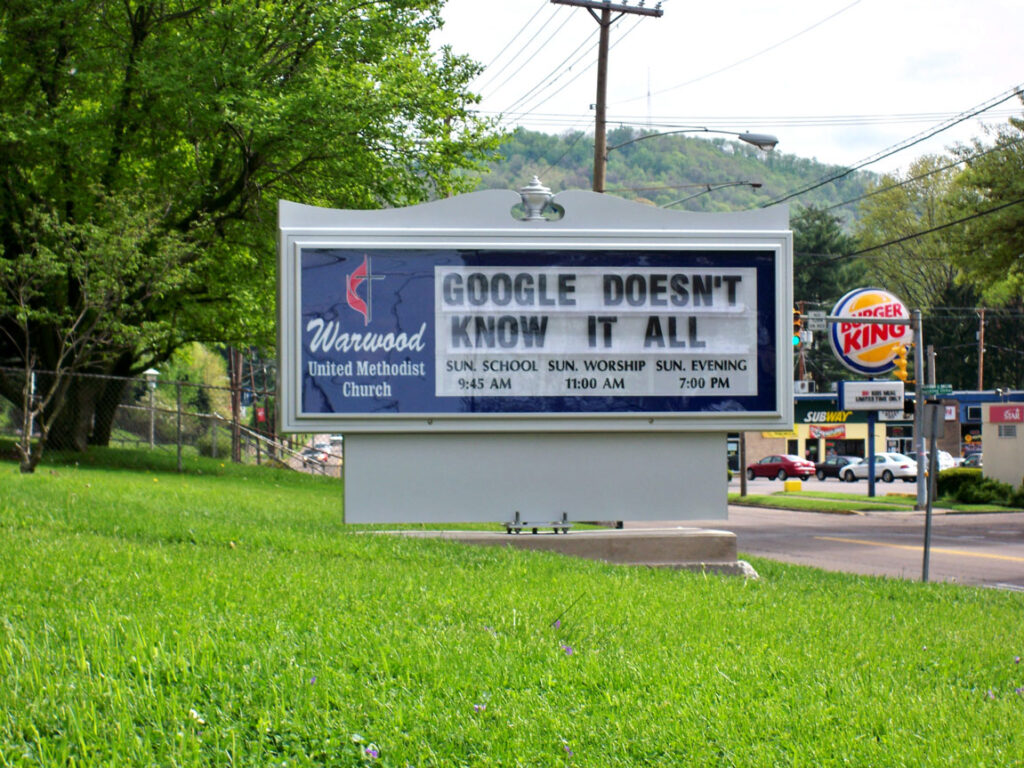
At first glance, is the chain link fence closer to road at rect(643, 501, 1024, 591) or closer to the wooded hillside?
road at rect(643, 501, 1024, 591)

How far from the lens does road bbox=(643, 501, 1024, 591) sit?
15375mm

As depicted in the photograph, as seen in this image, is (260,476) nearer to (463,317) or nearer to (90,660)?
(463,317)

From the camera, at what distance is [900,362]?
1310 inches

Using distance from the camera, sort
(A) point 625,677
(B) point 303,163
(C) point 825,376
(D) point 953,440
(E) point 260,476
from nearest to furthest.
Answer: (A) point 625,677, (B) point 303,163, (E) point 260,476, (D) point 953,440, (C) point 825,376

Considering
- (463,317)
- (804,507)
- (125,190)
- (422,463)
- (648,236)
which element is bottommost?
(804,507)

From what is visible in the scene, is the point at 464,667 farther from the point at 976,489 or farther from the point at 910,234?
the point at 910,234

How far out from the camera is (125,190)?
848 inches

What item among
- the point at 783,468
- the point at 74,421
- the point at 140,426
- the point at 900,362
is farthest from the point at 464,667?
the point at 783,468

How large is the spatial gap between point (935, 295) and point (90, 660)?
257ft

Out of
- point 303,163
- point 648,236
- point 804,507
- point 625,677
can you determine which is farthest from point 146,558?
point 804,507

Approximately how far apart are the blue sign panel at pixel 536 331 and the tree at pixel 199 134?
11904mm

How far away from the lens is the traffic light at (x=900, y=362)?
32.9 meters

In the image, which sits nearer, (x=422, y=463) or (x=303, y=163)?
(x=422, y=463)

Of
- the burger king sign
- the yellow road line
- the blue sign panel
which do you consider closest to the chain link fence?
the blue sign panel
